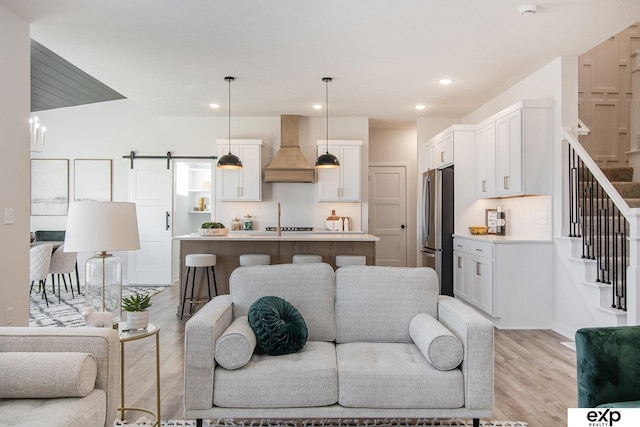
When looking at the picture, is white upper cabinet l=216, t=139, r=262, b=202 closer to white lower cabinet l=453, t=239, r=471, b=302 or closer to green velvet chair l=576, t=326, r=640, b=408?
white lower cabinet l=453, t=239, r=471, b=302

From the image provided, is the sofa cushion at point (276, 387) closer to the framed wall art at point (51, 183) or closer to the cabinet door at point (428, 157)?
the cabinet door at point (428, 157)

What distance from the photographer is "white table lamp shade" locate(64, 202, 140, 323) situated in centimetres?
224

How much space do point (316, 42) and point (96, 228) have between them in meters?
2.87

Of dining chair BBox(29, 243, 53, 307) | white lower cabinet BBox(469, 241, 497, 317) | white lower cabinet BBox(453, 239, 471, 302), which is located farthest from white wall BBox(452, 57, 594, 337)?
dining chair BBox(29, 243, 53, 307)

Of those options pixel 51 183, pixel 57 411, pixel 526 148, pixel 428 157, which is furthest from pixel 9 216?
pixel 428 157

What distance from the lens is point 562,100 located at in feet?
15.1

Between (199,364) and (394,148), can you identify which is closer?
(199,364)

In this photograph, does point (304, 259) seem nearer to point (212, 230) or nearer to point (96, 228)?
point (212, 230)

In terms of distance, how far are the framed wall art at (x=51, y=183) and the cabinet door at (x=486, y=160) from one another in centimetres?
670

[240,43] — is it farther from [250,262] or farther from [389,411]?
[389,411]

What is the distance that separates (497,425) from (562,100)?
3.57 meters

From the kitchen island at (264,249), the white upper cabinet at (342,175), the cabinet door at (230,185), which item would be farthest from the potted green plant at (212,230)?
the white upper cabinet at (342,175)

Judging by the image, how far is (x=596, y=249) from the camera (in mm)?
4363

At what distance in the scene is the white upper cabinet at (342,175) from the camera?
729cm
